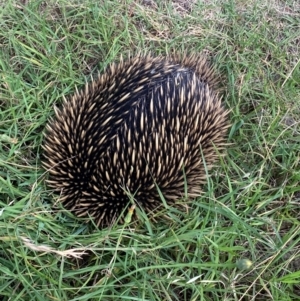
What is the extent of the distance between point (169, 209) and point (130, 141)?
24 cm

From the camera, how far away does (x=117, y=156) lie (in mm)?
1532

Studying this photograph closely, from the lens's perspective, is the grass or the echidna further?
the echidna

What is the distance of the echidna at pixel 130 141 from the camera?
5.08 ft

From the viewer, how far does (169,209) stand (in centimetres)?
153

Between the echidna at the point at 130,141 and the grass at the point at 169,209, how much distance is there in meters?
0.07

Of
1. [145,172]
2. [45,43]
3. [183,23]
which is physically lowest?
[145,172]

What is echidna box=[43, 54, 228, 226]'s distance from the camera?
155 centimetres

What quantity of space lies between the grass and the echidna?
70 millimetres

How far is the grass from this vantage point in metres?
1.40

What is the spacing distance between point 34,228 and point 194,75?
72cm

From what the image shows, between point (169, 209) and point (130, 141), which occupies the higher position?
point (130, 141)

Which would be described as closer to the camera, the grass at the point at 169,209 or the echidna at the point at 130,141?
the grass at the point at 169,209

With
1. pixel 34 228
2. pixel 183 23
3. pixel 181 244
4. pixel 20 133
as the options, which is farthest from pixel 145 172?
pixel 183 23

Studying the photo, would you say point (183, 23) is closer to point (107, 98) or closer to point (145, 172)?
point (107, 98)
